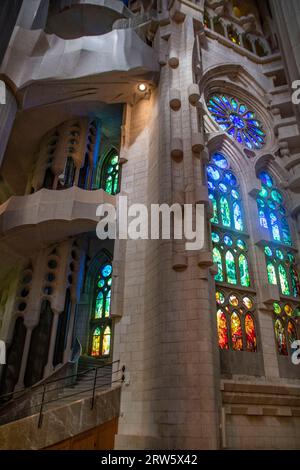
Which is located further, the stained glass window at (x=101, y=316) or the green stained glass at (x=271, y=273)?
the stained glass window at (x=101, y=316)

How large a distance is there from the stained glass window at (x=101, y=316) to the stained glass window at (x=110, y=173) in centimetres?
329

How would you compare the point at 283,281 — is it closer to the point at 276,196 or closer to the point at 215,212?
the point at 215,212

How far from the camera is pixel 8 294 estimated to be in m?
11.4

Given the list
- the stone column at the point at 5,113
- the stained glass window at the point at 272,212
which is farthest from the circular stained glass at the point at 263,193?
the stone column at the point at 5,113

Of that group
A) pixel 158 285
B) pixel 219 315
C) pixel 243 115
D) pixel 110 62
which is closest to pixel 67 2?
pixel 110 62

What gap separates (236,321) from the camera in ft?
30.1

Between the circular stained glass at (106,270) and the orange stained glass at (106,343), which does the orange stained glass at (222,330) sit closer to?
the orange stained glass at (106,343)

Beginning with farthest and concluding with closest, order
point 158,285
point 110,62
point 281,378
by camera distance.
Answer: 1. point 110,62
2. point 281,378
3. point 158,285

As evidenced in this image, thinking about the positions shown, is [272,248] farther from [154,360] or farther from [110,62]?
[110,62]

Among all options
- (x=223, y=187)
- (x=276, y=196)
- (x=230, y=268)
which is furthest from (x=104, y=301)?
(x=276, y=196)

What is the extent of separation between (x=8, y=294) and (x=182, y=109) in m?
8.20

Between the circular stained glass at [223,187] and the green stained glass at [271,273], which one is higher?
the circular stained glass at [223,187]

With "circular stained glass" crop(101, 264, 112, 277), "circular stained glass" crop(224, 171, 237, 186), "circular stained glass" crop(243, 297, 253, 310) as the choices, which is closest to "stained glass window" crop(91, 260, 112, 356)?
"circular stained glass" crop(101, 264, 112, 277)

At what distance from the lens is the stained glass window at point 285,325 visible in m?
9.55
